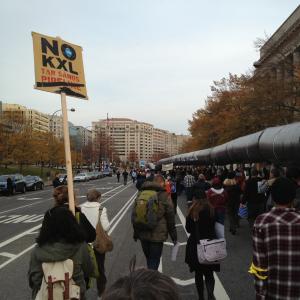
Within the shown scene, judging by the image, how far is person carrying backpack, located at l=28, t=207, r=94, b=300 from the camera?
350cm

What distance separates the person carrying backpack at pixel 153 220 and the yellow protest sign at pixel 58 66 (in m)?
1.60

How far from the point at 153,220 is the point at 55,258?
2.69 m

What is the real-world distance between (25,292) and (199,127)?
51616 mm

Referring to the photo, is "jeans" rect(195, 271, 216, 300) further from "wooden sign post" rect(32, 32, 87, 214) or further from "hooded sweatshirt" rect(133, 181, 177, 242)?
"wooden sign post" rect(32, 32, 87, 214)

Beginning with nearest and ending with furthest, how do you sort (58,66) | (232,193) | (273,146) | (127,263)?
(58,66)
(127,263)
(273,146)
(232,193)

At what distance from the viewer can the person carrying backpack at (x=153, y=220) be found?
6.10 metres

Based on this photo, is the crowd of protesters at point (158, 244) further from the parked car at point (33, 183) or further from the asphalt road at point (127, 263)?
Result: the parked car at point (33, 183)

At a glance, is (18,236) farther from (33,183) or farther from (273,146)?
(33,183)

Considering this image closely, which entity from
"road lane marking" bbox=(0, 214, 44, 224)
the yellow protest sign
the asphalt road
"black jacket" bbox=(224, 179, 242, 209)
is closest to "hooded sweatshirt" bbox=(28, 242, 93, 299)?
the asphalt road

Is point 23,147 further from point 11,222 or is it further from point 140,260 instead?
point 140,260

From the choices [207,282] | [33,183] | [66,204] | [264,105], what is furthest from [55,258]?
[33,183]

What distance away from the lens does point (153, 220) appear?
6.08 meters

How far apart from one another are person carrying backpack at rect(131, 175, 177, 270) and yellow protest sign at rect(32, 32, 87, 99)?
5.26 feet

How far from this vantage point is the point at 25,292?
6.68 meters
